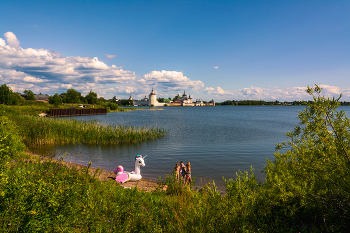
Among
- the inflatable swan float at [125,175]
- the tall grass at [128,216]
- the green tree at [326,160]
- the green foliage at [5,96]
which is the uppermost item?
the green foliage at [5,96]

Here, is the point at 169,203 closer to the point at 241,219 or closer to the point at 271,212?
the point at 241,219

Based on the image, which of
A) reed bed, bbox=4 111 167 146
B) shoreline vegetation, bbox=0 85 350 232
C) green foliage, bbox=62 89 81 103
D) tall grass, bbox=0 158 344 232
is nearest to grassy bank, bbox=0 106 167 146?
reed bed, bbox=4 111 167 146

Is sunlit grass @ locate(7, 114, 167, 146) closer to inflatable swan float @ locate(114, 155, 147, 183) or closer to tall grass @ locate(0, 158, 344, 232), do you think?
inflatable swan float @ locate(114, 155, 147, 183)

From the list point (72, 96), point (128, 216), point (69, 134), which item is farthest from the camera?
point (72, 96)

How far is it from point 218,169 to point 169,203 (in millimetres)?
8330

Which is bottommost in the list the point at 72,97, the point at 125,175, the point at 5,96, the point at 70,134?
the point at 125,175

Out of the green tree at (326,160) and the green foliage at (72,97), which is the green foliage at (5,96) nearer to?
the green foliage at (72,97)

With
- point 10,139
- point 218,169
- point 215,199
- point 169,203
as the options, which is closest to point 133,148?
point 218,169

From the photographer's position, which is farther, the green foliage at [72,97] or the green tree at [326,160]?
the green foliage at [72,97]

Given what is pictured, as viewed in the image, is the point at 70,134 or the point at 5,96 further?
the point at 5,96

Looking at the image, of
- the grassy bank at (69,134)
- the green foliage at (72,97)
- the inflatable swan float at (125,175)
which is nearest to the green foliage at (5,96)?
the grassy bank at (69,134)

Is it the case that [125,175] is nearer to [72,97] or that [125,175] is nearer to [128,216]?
[128,216]

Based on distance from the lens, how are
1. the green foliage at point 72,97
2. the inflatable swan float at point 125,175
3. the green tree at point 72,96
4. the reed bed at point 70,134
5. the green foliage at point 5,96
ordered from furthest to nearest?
the green tree at point 72,96, the green foliage at point 72,97, the green foliage at point 5,96, the reed bed at point 70,134, the inflatable swan float at point 125,175

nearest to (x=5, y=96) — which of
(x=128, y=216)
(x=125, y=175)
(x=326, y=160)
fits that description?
(x=125, y=175)
